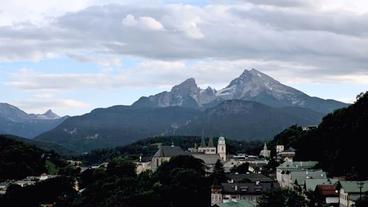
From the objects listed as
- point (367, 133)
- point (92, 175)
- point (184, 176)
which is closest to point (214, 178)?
point (184, 176)

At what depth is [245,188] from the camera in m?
71.1

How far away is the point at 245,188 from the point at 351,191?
18.9 meters

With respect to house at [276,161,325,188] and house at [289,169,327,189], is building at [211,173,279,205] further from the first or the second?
house at [289,169,327,189]

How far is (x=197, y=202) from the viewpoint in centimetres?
7088

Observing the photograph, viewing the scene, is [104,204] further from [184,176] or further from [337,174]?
[337,174]

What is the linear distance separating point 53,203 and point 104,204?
63.3 feet

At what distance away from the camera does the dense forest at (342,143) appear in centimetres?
6538

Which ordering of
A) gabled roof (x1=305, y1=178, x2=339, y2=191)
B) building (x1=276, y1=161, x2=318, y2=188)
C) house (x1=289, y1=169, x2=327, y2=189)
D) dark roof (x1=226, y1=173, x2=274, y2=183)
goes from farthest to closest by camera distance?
dark roof (x1=226, y1=173, x2=274, y2=183) < building (x1=276, y1=161, x2=318, y2=188) < house (x1=289, y1=169, x2=327, y2=189) < gabled roof (x1=305, y1=178, x2=339, y2=191)

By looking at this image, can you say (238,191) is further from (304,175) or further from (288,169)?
(304,175)

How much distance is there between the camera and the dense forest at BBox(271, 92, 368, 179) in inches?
2574

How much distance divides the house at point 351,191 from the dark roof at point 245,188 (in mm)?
15775

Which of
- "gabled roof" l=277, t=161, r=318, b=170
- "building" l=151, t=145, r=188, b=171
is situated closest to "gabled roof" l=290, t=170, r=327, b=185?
"gabled roof" l=277, t=161, r=318, b=170

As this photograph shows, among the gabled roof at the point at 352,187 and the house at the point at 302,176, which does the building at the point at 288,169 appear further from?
the gabled roof at the point at 352,187

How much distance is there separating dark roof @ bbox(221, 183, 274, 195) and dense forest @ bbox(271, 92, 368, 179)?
613cm
